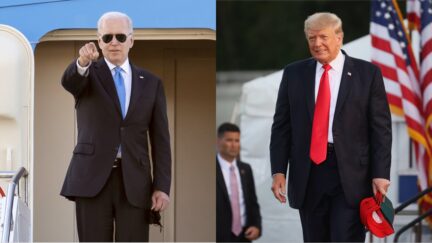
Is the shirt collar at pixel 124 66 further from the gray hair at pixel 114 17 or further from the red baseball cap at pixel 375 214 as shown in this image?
the red baseball cap at pixel 375 214

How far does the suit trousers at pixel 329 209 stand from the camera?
211 inches

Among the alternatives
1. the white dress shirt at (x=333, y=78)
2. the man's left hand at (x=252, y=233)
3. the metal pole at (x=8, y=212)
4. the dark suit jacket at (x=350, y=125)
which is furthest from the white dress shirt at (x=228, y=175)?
the metal pole at (x=8, y=212)

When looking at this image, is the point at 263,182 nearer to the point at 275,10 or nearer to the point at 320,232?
the point at 320,232

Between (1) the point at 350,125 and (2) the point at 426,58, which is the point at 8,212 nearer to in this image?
(1) the point at 350,125

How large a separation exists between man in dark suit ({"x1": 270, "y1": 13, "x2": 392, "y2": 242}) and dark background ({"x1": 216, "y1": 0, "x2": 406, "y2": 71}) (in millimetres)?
12795

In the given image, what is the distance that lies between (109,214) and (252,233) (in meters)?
2.64

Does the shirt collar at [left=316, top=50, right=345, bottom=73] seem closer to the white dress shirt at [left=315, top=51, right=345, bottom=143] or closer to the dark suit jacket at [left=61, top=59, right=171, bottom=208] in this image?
→ the white dress shirt at [left=315, top=51, right=345, bottom=143]

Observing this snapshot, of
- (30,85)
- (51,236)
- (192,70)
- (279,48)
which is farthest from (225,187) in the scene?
(279,48)

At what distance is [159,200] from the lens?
5375mm

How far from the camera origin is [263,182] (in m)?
8.99

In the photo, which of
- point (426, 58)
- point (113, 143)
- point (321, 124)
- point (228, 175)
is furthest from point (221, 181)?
point (426, 58)

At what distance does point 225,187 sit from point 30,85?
2.11m

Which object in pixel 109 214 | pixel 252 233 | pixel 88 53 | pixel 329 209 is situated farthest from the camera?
pixel 252 233

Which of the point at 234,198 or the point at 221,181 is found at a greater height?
the point at 221,181
